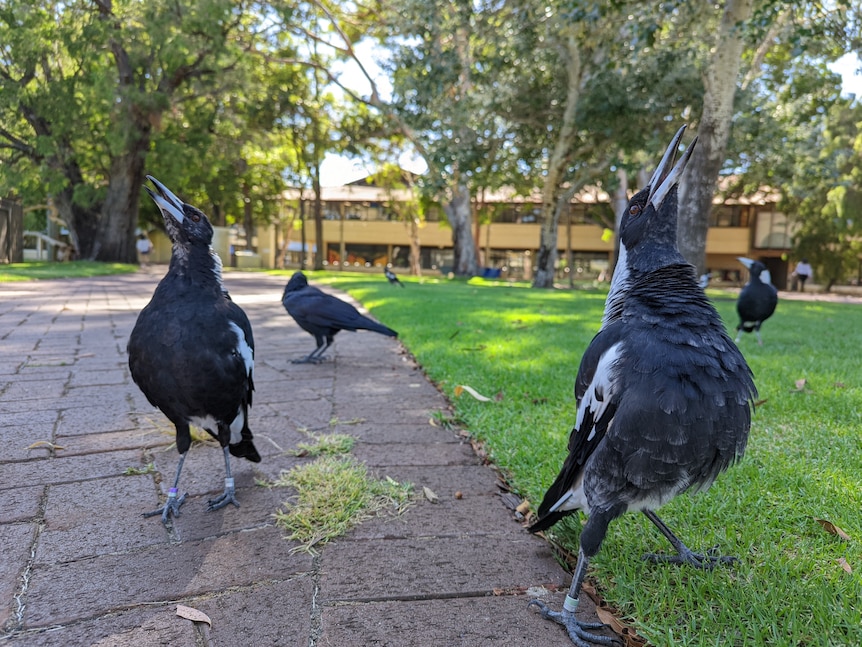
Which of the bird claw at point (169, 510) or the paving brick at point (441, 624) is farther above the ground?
the bird claw at point (169, 510)

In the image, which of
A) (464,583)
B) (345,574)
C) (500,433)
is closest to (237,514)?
(345,574)

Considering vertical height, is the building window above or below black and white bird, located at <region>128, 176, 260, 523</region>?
above

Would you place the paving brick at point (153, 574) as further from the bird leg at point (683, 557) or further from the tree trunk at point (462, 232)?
the tree trunk at point (462, 232)

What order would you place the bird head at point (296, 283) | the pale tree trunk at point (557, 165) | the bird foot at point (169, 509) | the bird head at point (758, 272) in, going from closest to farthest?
the bird foot at point (169, 509), the bird head at point (296, 283), the bird head at point (758, 272), the pale tree trunk at point (557, 165)

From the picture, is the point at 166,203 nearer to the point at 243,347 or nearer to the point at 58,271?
the point at 243,347

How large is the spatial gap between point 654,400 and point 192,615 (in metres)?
1.44

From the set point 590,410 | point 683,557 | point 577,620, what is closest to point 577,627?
point 577,620

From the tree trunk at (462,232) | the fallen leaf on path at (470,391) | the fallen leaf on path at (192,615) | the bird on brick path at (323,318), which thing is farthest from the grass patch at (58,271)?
the fallen leaf on path at (192,615)

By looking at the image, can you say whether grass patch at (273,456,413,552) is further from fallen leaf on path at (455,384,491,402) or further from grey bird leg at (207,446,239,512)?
fallen leaf on path at (455,384,491,402)

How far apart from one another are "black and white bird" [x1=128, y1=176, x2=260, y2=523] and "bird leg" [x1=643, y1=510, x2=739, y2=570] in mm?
1643

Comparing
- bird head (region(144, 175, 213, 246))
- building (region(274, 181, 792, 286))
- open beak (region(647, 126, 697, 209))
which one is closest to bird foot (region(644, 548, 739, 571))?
open beak (region(647, 126, 697, 209))

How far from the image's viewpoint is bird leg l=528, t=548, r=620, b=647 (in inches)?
62.6

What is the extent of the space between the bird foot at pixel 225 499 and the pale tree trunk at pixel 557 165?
11310mm

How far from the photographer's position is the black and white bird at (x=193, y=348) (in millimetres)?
2248
